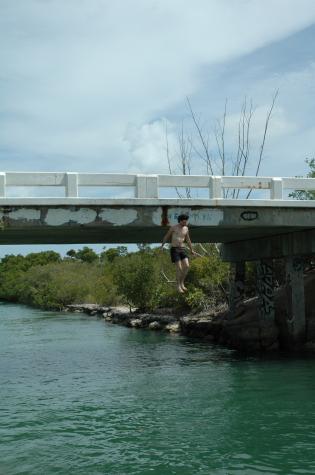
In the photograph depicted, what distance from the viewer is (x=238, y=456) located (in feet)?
37.8

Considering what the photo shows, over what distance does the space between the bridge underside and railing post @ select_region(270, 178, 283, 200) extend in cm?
47

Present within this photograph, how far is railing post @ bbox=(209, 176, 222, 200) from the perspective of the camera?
1791 centimetres

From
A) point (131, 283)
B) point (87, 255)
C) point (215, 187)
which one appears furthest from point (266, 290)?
point (87, 255)

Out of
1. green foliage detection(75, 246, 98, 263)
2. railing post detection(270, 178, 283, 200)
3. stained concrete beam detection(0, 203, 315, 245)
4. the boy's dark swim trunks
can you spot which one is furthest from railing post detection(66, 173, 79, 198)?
green foliage detection(75, 246, 98, 263)

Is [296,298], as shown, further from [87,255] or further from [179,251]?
[87,255]

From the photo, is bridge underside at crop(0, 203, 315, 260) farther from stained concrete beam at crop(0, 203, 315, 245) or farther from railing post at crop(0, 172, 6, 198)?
railing post at crop(0, 172, 6, 198)

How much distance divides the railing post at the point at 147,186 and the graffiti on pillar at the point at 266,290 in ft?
32.0

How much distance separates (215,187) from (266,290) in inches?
344

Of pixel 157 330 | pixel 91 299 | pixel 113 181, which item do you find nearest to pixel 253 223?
pixel 113 181

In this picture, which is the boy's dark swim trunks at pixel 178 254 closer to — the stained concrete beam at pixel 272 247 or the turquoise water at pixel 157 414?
the turquoise water at pixel 157 414

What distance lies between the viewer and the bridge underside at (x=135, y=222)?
55.8ft

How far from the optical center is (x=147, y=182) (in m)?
17.4

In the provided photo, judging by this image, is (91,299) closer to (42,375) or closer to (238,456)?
(42,375)

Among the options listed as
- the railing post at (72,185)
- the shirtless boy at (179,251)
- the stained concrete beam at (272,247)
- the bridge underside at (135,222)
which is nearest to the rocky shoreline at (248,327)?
the stained concrete beam at (272,247)
